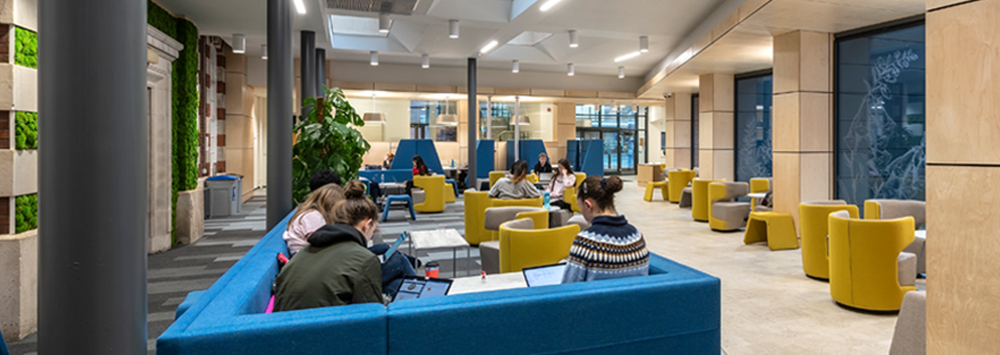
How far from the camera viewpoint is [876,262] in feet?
14.7

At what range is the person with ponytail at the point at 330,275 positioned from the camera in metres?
2.31

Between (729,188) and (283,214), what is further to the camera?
(729,188)

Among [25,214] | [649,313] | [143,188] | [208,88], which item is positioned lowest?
[649,313]

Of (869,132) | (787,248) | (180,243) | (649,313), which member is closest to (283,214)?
(180,243)

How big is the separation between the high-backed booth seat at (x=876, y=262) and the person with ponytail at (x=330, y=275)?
159 inches

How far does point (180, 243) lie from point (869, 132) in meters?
9.64

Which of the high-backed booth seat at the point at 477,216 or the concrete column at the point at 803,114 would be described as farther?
the high-backed booth seat at the point at 477,216

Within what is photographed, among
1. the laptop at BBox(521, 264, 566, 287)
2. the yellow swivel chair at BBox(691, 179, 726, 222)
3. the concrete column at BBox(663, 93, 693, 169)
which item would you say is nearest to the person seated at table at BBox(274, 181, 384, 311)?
the laptop at BBox(521, 264, 566, 287)

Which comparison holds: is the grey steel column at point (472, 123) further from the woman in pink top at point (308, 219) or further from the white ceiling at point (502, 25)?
the woman in pink top at point (308, 219)

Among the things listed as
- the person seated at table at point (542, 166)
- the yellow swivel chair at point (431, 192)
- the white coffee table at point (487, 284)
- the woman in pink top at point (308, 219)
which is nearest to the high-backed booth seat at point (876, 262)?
the white coffee table at point (487, 284)

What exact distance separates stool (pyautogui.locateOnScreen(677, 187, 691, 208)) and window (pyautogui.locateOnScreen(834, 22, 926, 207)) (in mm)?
4757

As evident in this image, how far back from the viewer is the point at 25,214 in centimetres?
428

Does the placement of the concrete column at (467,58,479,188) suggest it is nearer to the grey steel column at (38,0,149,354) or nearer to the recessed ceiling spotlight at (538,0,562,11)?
the recessed ceiling spotlight at (538,0,562,11)

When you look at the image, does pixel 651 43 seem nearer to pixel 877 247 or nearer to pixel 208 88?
pixel 877 247
